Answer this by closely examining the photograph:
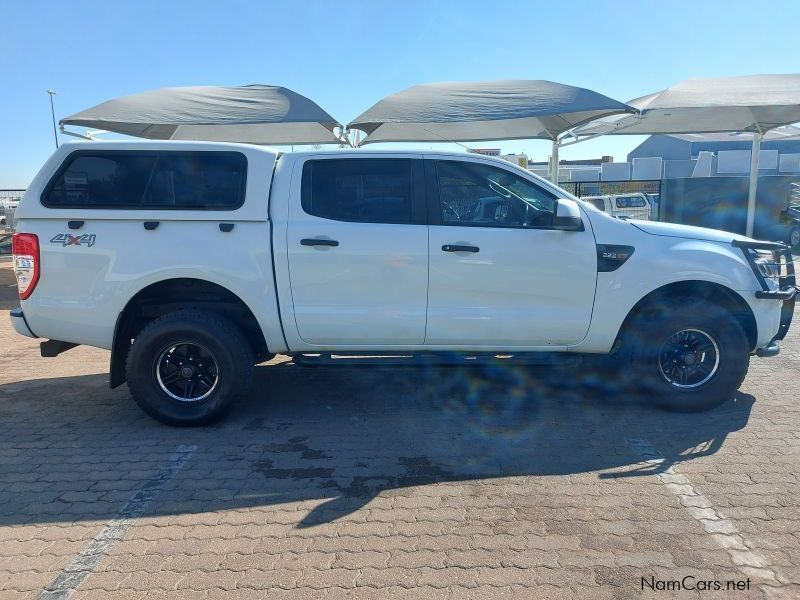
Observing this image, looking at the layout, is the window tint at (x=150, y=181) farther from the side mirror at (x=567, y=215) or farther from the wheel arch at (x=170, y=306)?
the side mirror at (x=567, y=215)

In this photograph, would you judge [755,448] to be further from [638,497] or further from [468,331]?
[468,331]

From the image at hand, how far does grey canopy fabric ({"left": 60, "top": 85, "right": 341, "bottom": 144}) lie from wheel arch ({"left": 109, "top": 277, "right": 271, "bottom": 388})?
20.9 ft

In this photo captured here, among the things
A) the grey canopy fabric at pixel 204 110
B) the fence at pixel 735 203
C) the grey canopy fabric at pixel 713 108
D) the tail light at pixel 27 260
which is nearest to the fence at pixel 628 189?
the fence at pixel 735 203

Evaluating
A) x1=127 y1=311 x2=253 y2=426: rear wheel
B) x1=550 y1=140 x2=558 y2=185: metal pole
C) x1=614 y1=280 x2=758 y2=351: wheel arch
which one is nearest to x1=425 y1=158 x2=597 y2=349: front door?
x1=614 y1=280 x2=758 y2=351: wheel arch

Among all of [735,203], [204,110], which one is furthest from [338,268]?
[735,203]

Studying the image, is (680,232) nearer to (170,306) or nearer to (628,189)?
(170,306)

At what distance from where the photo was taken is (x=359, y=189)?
459 cm

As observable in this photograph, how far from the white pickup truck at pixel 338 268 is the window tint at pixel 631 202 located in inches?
643

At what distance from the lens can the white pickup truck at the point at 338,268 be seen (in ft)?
14.4

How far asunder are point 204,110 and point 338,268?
7392 mm

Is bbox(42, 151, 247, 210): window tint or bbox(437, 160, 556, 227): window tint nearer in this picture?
bbox(42, 151, 247, 210): window tint

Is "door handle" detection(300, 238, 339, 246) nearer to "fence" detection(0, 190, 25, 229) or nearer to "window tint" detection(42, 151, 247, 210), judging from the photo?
"window tint" detection(42, 151, 247, 210)

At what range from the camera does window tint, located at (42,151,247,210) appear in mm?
4422

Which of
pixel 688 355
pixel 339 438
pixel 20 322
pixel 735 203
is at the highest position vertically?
pixel 735 203
